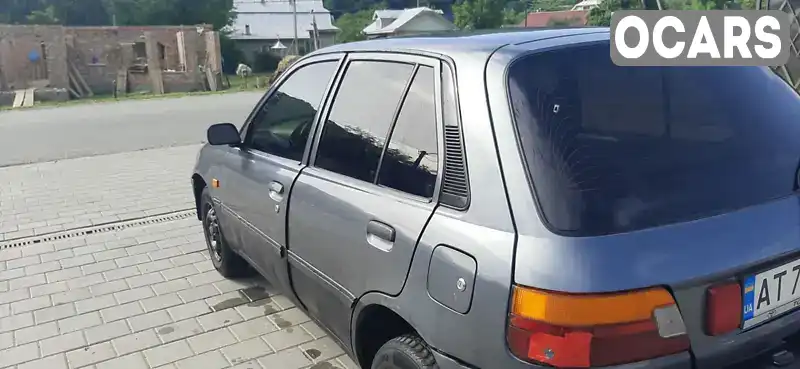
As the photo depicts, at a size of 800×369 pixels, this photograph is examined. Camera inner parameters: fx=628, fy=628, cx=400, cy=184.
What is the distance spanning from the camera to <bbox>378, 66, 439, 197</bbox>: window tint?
2.21 metres

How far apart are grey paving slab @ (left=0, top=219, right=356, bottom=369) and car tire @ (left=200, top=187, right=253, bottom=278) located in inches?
3.1

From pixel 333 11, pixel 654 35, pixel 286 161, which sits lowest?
pixel 286 161

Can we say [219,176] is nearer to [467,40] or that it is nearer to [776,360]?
[467,40]

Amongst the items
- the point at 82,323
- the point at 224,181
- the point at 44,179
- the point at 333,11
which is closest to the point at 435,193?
the point at 224,181

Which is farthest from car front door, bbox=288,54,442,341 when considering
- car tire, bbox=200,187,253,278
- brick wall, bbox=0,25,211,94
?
brick wall, bbox=0,25,211,94

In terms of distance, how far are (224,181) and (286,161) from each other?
0.96m

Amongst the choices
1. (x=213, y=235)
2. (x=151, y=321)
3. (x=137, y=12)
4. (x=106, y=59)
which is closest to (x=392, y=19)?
(x=137, y=12)

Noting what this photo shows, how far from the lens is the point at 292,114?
3355mm

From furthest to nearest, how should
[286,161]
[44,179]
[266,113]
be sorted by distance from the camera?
[44,179] < [266,113] < [286,161]

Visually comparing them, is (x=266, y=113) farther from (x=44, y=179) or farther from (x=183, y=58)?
(x=183, y=58)

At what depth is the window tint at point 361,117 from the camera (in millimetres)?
2529

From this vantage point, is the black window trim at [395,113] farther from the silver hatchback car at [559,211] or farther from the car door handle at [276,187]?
the car door handle at [276,187]

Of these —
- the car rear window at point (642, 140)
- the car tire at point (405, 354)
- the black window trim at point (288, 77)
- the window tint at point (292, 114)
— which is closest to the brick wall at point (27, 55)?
the black window trim at point (288, 77)

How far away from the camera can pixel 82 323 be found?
3947 millimetres
